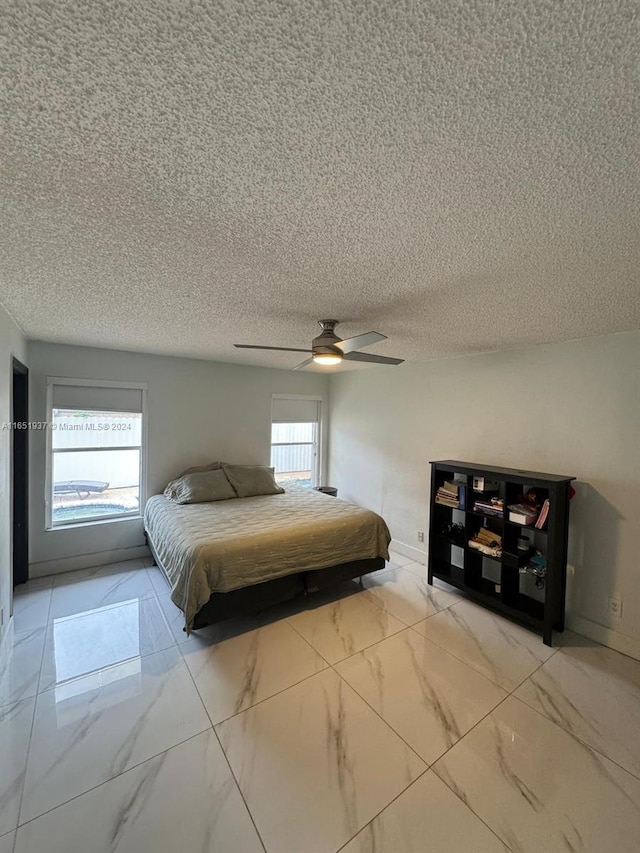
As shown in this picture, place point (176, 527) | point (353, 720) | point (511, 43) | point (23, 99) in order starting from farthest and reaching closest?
1. point (176, 527)
2. point (353, 720)
3. point (23, 99)
4. point (511, 43)

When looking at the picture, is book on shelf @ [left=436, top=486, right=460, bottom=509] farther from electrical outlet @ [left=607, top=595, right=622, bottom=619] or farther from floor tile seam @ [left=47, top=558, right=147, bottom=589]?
floor tile seam @ [left=47, top=558, right=147, bottom=589]

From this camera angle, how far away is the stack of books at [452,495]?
3.24 m

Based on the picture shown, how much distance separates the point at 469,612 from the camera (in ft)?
9.72

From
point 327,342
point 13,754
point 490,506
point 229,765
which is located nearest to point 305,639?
point 229,765

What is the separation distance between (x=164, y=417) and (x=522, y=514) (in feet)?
12.6

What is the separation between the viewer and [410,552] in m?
4.11

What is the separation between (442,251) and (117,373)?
363 centimetres

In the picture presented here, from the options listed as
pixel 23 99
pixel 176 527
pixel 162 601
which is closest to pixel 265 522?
pixel 176 527

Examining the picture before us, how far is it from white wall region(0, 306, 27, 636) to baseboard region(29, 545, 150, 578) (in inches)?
33.8

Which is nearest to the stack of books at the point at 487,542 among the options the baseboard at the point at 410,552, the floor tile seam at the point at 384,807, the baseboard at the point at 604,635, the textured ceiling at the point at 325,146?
the baseboard at the point at 604,635

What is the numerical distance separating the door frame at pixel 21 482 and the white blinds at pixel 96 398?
275 millimetres

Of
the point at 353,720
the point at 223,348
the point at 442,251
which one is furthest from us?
the point at 223,348

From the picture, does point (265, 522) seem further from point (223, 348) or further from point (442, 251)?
point (442, 251)

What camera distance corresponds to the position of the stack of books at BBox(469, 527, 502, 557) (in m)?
2.96
